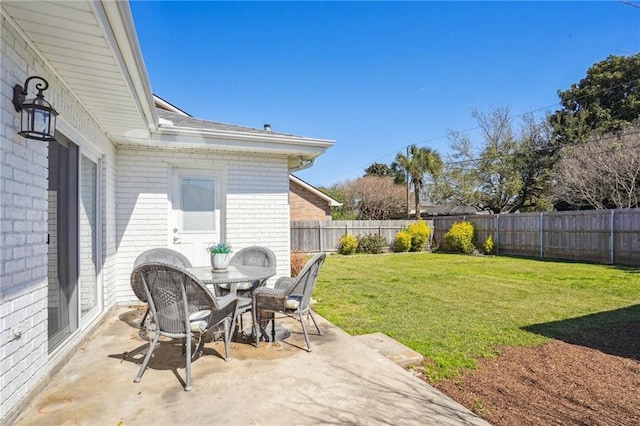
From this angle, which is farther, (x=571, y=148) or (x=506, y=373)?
(x=571, y=148)

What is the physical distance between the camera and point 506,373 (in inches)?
138

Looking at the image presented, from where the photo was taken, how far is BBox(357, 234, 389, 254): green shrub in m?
17.1

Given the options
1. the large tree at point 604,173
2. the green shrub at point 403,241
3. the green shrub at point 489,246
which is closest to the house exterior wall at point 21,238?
the green shrub at point 403,241

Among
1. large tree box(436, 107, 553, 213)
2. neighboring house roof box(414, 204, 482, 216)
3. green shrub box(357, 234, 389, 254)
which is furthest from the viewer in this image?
neighboring house roof box(414, 204, 482, 216)

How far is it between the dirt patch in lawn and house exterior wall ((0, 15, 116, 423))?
3.09m

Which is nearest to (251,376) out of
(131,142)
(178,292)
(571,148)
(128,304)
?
(178,292)

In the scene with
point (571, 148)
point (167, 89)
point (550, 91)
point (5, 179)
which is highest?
point (550, 91)

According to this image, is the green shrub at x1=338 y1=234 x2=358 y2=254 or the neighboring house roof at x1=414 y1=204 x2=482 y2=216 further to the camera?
the neighboring house roof at x1=414 y1=204 x2=482 y2=216

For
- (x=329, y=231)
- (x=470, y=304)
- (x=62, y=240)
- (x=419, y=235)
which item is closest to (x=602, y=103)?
(x=419, y=235)

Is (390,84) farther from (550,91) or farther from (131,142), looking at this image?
(550,91)

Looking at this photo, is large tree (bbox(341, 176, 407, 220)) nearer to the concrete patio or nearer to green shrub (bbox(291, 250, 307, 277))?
green shrub (bbox(291, 250, 307, 277))

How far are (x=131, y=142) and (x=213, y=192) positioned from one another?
4.72ft

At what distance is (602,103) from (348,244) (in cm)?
1692

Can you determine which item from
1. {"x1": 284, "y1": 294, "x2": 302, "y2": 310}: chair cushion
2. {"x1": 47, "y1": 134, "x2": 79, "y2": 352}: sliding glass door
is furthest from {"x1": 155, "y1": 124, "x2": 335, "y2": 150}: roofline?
{"x1": 284, "y1": 294, "x2": 302, "y2": 310}: chair cushion
